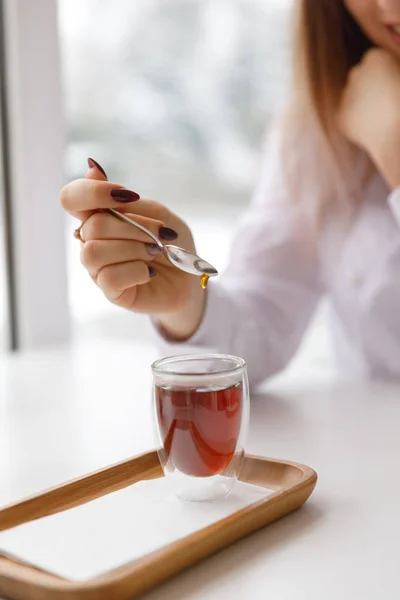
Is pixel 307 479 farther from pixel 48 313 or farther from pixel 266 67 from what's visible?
pixel 266 67

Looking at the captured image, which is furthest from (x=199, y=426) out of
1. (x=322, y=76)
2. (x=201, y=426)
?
(x=322, y=76)

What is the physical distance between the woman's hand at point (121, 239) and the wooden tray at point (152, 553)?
0.66 feet

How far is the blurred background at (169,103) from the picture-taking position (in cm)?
204

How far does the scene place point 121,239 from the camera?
83 cm

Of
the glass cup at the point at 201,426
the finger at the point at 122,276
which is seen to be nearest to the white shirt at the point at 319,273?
the finger at the point at 122,276

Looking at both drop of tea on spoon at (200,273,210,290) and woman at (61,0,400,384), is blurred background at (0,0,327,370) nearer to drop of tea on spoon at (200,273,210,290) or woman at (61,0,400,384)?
woman at (61,0,400,384)

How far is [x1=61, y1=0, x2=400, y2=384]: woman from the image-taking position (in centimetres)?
132

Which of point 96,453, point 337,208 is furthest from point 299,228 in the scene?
point 96,453

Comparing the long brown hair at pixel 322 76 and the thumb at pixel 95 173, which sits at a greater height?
the long brown hair at pixel 322 76

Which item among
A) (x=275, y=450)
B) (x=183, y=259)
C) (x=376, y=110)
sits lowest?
(x=275, y=450)

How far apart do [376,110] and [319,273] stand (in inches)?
12.6

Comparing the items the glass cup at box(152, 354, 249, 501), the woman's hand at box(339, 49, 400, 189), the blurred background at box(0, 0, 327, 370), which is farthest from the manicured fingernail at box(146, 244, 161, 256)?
the blurred background at box(0, 0, 327, 370)

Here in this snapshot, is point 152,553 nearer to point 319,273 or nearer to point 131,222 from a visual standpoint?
point 131,222

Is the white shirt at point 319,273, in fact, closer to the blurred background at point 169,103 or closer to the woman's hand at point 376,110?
the woman's hand at point 376,110
